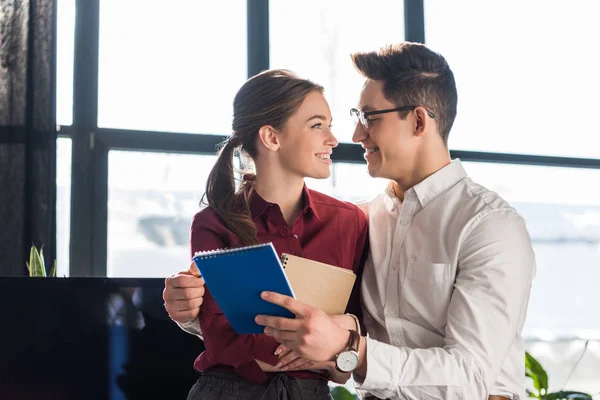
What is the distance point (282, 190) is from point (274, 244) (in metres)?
0.22

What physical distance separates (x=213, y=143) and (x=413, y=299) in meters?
2.09

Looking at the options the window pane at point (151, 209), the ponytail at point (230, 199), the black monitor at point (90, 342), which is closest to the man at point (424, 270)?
the ponytail at point (230, 199)

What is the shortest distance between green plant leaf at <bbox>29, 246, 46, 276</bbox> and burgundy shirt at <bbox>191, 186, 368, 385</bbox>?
4.22 ft

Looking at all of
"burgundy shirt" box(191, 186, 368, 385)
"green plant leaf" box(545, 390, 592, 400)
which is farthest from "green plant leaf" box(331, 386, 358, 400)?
"burgundy shirt" box(191, 186, 368, 385)

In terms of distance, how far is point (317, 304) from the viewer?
162cm

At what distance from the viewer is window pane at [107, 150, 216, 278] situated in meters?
3.55

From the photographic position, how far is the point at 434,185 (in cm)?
190

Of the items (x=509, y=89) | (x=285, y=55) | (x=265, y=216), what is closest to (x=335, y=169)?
(x=285, y=55)

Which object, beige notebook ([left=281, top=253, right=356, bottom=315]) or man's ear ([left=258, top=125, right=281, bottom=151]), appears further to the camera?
man's ear ([left=258, top=125, right=281, bottom=151])

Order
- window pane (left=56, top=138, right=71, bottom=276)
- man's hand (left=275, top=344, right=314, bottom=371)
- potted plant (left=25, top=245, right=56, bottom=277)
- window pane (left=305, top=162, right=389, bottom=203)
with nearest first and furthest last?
man's hand (left=275, top=344, right=314, bottom=371) < potted plant (left=25, top=245, right=56, bottom=277) < window pane (left=56, top=138, right=71, bottom=276) < window pane (left=305, top=162, right=389, bottom=203)

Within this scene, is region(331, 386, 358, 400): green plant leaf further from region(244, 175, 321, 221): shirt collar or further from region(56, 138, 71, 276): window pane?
region(244, 175, 321, 221): shirt collar

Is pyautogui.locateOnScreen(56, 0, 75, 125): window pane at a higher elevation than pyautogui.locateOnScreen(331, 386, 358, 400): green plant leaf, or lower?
higher

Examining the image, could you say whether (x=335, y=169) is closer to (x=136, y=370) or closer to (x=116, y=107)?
(x=116, y=107)

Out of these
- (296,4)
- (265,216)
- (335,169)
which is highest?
(296,4)
